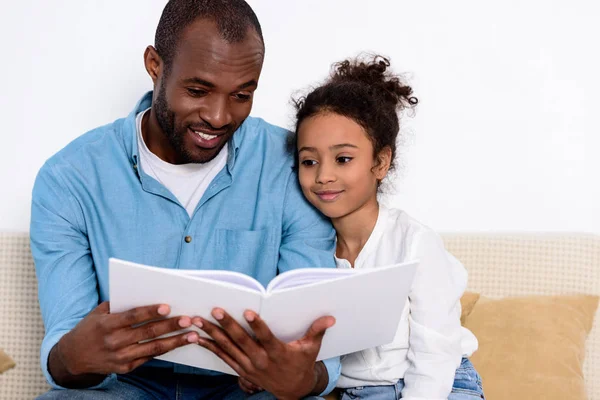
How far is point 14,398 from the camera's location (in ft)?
8.26

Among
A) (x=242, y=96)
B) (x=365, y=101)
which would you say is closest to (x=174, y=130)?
(x=242, y=96)

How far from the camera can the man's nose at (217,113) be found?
1.89 meters

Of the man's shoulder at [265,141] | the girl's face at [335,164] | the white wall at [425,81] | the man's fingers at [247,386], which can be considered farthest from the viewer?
the white wall at [425,81]

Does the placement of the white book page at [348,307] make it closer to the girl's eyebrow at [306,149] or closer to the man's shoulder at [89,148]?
the girl's eyebrow at [306,149]

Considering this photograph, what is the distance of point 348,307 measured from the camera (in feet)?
5.15

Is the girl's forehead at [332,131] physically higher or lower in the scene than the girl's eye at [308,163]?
higher

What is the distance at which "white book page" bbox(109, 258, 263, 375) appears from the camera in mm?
1399

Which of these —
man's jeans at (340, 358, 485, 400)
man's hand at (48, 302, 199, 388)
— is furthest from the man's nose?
man's jeans at (340, 358, 485, 400)

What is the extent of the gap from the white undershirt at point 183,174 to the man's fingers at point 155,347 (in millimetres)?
527

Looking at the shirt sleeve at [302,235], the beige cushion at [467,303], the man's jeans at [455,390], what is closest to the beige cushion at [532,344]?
the beige cushion at [467,303]

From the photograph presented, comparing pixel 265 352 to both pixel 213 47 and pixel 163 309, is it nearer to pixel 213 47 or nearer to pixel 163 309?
pixel 163 309

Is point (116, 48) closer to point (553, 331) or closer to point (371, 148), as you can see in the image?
point (371, 148)

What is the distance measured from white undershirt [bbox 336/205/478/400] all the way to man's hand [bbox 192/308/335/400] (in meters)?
0.32

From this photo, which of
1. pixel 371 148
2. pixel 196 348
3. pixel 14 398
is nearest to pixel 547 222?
pixel 371 148
